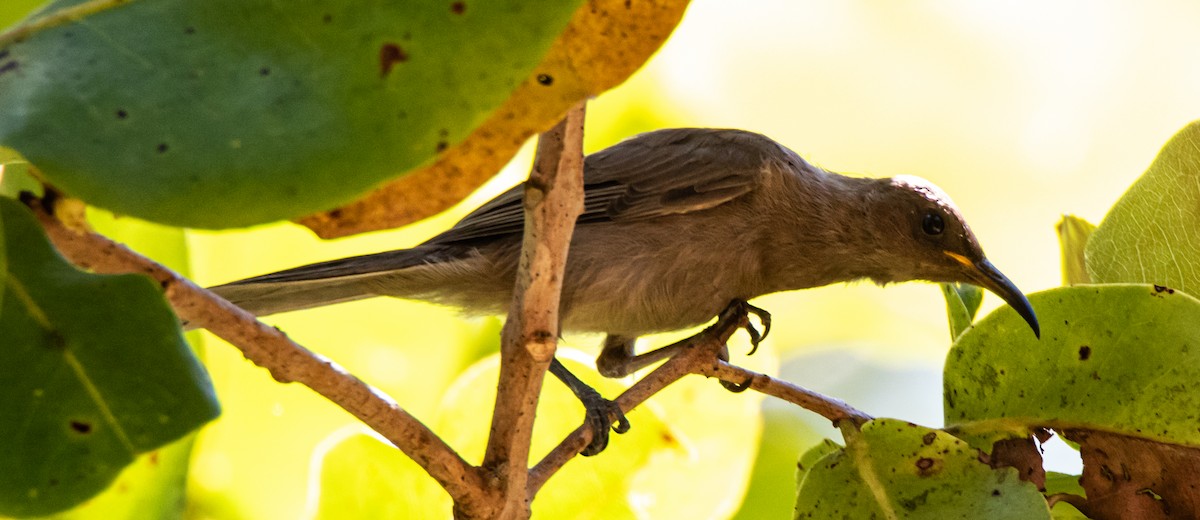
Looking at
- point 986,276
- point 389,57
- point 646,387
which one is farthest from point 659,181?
point 389,57

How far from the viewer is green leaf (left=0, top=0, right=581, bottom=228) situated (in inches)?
41.1

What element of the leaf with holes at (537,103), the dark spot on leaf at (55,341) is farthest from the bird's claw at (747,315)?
the dark spot on leaf at (55,341)

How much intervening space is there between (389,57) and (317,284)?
1.75 metres

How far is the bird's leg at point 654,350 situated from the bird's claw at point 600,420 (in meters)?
0.24

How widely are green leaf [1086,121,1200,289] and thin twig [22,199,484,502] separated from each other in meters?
1.29

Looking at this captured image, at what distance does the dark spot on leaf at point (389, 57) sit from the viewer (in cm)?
111

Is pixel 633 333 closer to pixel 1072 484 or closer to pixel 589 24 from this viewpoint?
pixel 1072 484

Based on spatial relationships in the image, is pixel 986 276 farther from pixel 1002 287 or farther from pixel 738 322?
pixel 738 322

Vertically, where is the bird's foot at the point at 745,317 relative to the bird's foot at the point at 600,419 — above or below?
above

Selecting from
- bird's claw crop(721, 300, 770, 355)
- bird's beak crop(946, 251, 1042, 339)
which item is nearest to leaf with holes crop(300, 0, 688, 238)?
bird's beak crop(946, 251, 1042, 339)

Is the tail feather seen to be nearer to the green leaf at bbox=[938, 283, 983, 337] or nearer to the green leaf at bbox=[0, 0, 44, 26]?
the green leaf at bbox=[0, 0, 44, 26]

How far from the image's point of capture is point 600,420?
94.1 inches

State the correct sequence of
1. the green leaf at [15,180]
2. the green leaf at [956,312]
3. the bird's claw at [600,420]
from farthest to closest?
the bird's claw at [600,420]
the green leaf at [956,312]
the green leaf at [15,180]

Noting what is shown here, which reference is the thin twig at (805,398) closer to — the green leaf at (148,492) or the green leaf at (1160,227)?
the green leaf at (1160,227)
